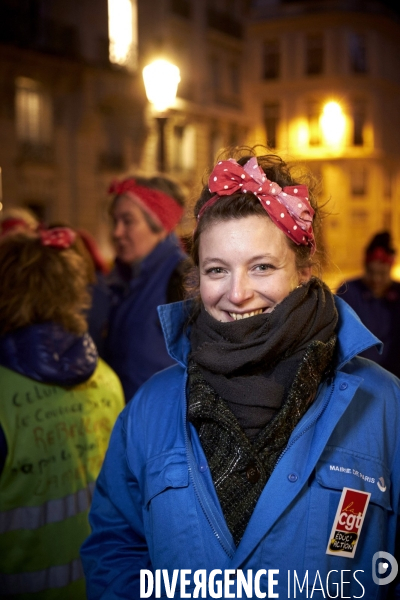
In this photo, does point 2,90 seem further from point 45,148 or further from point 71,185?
point 71,185

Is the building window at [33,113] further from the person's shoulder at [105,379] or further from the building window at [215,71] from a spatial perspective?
the person's shoulder at [105,379]

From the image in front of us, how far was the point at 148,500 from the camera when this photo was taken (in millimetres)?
1758

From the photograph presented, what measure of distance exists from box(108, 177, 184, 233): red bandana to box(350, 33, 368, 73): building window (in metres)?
14.1

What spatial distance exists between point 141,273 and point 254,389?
218 centimetres

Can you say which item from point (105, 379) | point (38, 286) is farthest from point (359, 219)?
point (38, 286)

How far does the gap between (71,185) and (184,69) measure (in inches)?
298

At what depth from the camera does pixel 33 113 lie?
18562mm

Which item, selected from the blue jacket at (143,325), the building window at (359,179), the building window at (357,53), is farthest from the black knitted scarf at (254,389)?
the building window at (359,179)

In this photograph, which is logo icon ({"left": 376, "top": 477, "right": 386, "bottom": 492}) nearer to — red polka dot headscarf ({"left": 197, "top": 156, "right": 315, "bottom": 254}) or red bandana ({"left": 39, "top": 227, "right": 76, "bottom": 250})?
red polka dot headscarf ({"left": 197, "top": 156, "right": 315, "bottom": 254})

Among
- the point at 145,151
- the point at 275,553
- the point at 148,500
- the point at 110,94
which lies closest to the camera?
the point at 275,553

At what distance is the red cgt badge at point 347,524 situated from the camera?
1636 millimetres

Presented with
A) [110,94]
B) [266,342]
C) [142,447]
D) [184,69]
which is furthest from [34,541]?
[184,69]

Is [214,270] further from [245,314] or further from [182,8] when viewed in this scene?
[182,8]

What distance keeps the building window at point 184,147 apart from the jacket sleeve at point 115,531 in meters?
23.4
